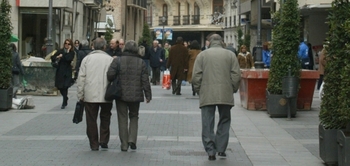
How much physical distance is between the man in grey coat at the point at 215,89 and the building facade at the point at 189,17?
6324 cm

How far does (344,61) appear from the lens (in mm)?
10469

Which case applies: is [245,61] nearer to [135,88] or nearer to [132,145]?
[132,145]

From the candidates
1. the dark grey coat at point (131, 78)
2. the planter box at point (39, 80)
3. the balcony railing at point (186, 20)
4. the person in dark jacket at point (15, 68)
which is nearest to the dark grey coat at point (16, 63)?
the person in dark jacket at point (15, 68)

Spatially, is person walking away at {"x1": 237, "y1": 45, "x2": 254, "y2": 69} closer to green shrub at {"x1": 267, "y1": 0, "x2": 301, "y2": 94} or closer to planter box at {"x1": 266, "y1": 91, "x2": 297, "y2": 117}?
green shrub at {"x1": 267, "y1": 0, "x2": 301, "y2": 94}

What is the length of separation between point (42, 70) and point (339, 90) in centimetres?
1498

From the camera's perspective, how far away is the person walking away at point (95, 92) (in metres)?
12.6

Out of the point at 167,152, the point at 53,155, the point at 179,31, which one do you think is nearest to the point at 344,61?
the point at 167,152

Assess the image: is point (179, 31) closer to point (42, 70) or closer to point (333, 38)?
point (42, 70)

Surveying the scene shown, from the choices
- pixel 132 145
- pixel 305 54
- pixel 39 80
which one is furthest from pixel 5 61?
pixel 305 54

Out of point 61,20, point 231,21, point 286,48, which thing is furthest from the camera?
point 231,21

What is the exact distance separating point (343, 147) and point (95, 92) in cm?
415

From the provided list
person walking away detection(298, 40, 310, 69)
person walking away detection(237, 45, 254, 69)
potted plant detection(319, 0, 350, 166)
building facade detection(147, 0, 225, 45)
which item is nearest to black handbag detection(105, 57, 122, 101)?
potted plant detection(319, 0, 350, 166)

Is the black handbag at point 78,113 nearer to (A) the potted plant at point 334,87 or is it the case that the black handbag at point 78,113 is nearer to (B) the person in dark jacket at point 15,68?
(A) the potted plant at point 334,87

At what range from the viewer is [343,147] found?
1016 cm
